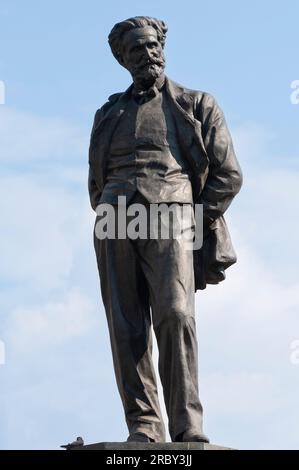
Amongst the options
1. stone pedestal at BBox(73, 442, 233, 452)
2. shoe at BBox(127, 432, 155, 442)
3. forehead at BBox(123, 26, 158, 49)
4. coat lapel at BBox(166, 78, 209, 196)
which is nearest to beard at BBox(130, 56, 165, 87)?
forehead at BBox(123, 26, 158, 49)

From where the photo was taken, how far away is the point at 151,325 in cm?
1736

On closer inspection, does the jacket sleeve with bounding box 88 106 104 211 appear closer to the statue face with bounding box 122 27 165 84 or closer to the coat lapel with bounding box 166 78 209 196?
the statue face with bounding box 122 27 165 84

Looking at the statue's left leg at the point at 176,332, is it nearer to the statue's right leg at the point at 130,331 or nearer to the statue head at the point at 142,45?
the statue's right leg at the point at 130,331

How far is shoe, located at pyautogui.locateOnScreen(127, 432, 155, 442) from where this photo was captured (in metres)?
16.6

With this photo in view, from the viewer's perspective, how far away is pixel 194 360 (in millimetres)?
16844

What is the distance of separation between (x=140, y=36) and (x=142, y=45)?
0.27 ft

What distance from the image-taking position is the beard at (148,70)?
1755 cm

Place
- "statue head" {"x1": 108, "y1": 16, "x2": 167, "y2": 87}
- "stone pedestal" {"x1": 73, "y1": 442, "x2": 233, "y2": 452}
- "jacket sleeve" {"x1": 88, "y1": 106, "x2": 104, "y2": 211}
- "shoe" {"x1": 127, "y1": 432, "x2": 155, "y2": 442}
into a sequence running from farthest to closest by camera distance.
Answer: "jacket sleeve" {"x1": 88, "y1": 106, "x2": 104, "y2": 211}, "statue head" {"x1": 108, "y1": 16, "x2": 167, "y2": 87}, "shoe" {"x1": 127, "y1": 432, "x2": 155, "y2": 442}, "stone pedestal" {"x1": 73, "y1": 442, "x2": 233, "y2": 452}

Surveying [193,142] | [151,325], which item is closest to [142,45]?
[193,142]

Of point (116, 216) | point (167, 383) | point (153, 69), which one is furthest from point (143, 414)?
point (153, 69)

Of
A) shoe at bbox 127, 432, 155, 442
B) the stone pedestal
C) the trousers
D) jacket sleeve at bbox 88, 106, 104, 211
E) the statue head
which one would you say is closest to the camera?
the stone pedestal

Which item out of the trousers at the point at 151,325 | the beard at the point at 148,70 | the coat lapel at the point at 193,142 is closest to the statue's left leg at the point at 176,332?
the trousers at the point at 151,325

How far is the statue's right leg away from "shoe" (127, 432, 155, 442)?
0.10 meters
